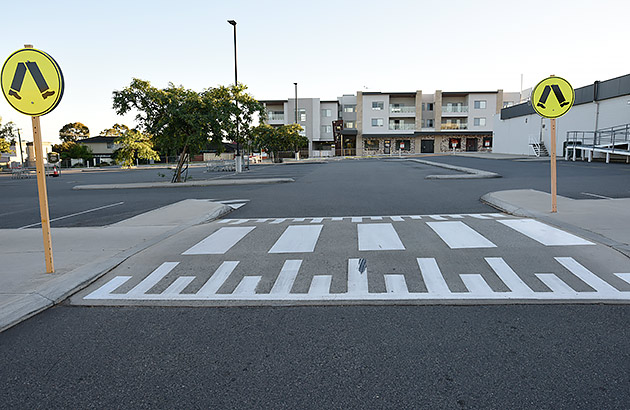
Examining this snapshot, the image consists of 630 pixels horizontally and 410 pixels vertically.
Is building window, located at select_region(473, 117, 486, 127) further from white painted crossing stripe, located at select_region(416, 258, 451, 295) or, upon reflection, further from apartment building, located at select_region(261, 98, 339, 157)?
white painted crossing stripe, located at select_region(416, 258, 451, 295)

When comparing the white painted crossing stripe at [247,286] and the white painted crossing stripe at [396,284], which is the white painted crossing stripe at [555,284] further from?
the white painted crossing stripe at [247,286]

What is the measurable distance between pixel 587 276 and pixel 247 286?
4.09m

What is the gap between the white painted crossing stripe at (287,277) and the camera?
16.8 feet

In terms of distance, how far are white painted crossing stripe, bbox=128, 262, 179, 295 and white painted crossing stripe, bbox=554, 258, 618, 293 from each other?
17.1 feet

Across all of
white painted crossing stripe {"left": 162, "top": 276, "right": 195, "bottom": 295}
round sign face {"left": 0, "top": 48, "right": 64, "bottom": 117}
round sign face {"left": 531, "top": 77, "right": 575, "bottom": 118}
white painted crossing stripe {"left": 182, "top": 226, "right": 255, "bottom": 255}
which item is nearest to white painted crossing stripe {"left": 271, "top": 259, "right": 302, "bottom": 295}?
white painted crossing stripe {"left": 162, "top": 276, "right": 195, "bottom": 295}

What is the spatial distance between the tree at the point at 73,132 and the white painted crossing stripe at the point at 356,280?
11643cm

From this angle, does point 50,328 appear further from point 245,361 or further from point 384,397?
point 384,397

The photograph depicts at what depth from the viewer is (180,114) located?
20422 mm

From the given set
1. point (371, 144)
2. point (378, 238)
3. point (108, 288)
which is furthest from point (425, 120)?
point (108, 288)

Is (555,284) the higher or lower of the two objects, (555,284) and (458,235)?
the lower

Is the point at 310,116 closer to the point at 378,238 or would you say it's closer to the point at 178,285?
the point at 378,238

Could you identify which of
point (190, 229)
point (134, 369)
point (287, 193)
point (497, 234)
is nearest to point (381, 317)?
point (134, 369)

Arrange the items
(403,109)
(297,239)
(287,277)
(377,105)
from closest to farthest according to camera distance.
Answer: (287,277) < (297,239) < (377,105) < (403,109)

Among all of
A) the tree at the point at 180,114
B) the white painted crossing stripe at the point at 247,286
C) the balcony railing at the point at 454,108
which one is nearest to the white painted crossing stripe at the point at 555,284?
the white painted crossing stripe at the point at 247,286
